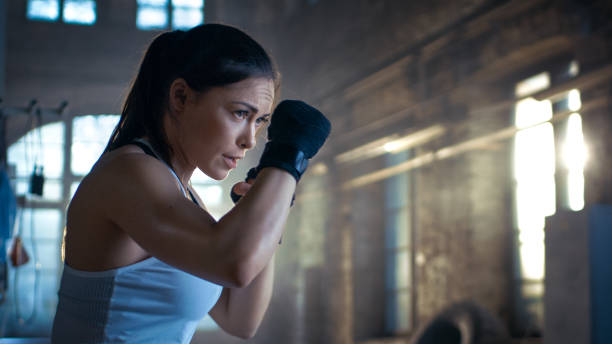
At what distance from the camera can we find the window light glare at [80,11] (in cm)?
1005

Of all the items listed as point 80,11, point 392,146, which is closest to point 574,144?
point 392,146

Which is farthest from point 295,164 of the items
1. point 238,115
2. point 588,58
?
point 588,58

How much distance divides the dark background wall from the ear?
344 centimetres

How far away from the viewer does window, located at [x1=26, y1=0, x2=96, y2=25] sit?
32.6ft

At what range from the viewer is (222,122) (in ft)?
3.95

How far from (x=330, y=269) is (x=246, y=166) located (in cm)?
208

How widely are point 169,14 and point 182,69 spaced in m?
9.72

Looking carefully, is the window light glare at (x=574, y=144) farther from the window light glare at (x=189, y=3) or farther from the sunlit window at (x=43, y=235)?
the sunlit window at (x=43, y=235)

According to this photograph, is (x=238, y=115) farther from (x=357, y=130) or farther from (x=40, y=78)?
(x=40, y=78)

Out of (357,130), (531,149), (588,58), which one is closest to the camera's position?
(588,58)

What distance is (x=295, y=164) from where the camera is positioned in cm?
113

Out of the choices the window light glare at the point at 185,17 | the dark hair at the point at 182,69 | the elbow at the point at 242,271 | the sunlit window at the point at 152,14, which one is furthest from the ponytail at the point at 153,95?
the window light glare at the point at 185,17

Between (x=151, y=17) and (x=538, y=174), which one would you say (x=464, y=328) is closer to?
(x=538, y=174)

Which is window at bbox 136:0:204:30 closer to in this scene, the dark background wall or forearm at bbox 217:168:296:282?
the dark background wall
